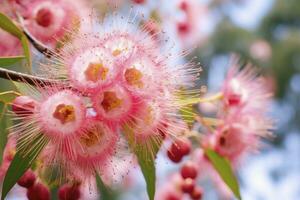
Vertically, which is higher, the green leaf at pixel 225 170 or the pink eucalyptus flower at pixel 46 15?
the pink eucalyptus flower at pixel 46 15

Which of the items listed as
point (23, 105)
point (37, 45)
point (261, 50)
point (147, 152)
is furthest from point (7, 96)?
point (261, 50)

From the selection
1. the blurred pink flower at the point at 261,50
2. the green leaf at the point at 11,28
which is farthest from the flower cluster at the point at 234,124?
the blurred pink flower at the point at 261,50

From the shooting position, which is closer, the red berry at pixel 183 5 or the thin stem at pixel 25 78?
the thin stem at pixel 25 78

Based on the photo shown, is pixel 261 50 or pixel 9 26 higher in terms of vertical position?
pixel 9 26

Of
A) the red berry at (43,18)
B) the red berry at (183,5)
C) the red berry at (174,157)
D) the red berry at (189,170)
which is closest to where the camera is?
the red berry at (174,157)

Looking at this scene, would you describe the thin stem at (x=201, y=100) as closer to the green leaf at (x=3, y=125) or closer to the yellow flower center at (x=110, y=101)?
the yellow flower center at (x=110, y=101)

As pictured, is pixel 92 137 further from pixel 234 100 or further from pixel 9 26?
pixel 234 100

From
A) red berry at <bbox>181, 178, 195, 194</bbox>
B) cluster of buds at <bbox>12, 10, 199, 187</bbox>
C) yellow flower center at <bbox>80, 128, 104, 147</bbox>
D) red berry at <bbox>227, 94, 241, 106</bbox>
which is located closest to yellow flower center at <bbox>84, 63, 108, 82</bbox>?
cluster of buds at <bbox>12, 10, 199, 187</bbox>
